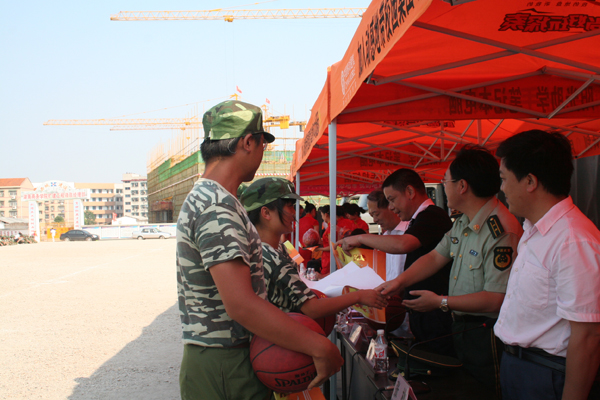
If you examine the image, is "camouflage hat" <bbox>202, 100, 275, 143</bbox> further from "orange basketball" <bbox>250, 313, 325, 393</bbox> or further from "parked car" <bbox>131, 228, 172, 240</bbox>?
"parked car" <bbox>131, 228, 172, 240</bbox>

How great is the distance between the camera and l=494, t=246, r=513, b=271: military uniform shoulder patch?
6.96ft

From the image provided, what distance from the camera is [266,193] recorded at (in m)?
2.52

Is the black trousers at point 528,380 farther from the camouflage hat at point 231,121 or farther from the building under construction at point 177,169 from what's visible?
the building under construction at point 177,169

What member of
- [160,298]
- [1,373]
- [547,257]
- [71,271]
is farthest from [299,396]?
[71,271]

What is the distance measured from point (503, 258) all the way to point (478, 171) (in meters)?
0.49

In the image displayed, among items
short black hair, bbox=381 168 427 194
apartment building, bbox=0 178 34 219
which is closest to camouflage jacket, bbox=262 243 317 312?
short black hair, bbox=381 168 427 194

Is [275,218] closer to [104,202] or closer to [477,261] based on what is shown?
[477,261]

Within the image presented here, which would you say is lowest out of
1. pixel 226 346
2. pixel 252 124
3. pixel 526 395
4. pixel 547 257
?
pixel 526 395

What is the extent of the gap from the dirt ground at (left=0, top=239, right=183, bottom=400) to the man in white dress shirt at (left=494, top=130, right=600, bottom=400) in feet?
13.9

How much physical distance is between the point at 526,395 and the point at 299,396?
87 cm

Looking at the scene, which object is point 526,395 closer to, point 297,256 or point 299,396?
point 299,396

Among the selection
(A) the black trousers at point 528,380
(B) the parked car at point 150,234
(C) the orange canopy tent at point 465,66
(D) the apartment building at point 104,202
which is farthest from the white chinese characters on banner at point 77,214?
(D) the apartment building at point 104,202

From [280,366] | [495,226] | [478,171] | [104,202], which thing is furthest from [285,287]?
[104,202]

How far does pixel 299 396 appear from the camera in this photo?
73.7 inches
